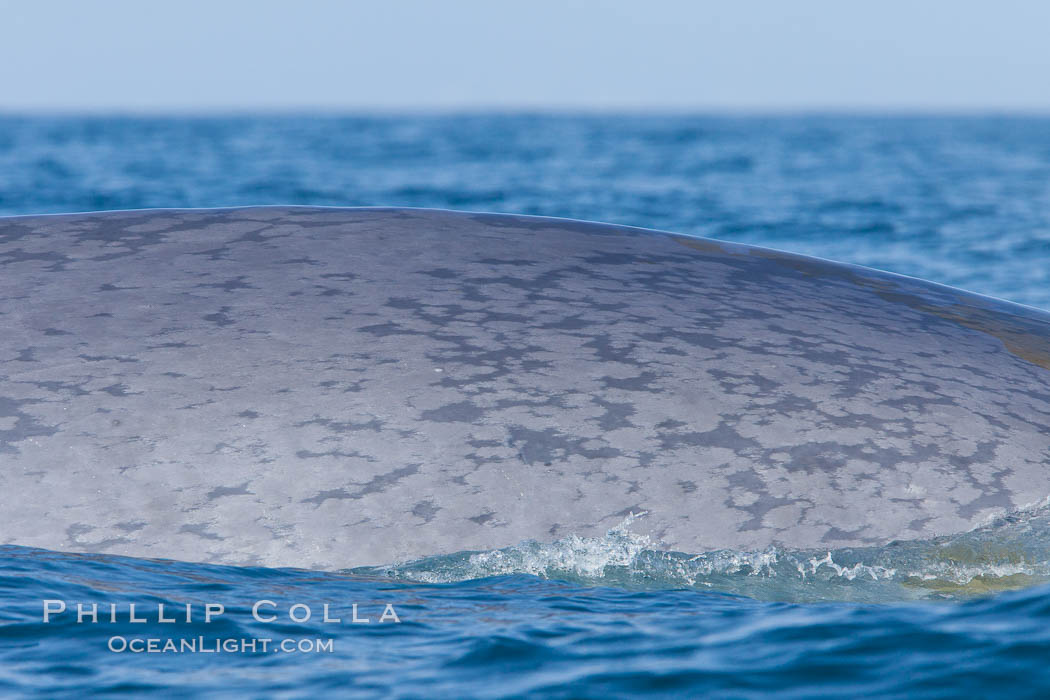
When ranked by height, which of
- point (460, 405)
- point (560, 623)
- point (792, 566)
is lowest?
point (560, 623)

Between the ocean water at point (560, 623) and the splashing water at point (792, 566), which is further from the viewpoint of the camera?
the splashing water at point (792, 566)

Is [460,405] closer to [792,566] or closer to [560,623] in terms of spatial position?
[560,623]

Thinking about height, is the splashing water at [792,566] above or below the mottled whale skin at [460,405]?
below

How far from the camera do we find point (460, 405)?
4496mm

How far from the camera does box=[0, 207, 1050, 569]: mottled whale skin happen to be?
4.31m

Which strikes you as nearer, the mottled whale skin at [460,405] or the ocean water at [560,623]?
the ocean water at [560,623]

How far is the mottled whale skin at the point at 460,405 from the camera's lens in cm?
431

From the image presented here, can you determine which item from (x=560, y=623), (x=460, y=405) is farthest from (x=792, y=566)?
(x=460, y=405)

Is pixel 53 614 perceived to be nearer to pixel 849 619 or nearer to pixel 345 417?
pixel 345 417

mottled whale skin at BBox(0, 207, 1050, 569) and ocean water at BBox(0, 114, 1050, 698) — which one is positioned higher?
mottled whale skin at BBox(0, 207, 1050, 569)

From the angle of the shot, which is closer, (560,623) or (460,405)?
(560,623)

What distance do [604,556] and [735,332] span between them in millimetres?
1066

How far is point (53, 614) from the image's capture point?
438 centimetres

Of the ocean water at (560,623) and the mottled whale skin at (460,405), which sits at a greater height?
the mottled whale skin at (460,405)
